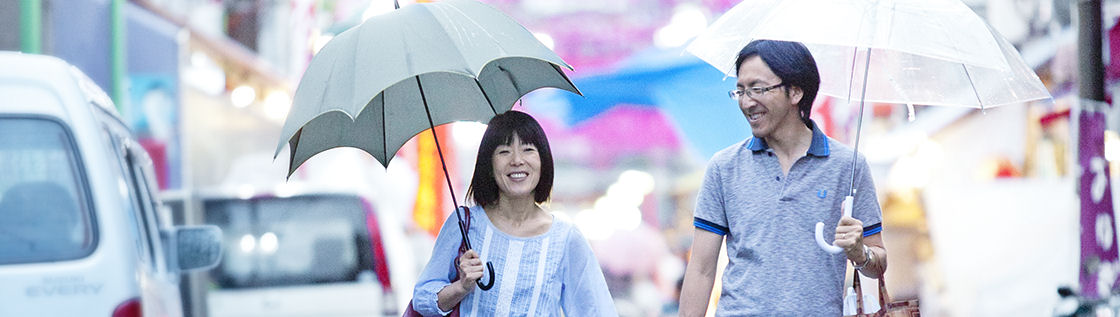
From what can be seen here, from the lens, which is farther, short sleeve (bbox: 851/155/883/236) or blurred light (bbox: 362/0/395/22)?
blurred light (bbox: 362/0/395/22)

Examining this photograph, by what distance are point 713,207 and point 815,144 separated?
32 centimetres

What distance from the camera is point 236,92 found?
16.9 m

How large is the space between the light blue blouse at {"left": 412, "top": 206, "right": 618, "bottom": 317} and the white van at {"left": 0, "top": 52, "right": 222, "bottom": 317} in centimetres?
100

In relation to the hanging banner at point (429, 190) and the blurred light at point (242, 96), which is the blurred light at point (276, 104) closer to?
the blurred light at point (242, 96)

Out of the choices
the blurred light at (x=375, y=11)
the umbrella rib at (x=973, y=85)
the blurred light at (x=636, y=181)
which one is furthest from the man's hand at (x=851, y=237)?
the blurred light at (x=636, y=181)

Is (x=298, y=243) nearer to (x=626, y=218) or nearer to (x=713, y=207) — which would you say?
(x=713, y=207)

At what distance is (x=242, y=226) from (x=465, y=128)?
9.27m

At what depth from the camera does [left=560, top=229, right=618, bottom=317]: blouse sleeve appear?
370 cm

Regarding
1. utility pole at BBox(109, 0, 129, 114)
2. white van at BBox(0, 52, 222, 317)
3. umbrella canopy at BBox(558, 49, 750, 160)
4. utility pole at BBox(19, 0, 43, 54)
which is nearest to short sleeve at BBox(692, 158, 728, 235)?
white van at BBox(0, 52, 222, 317)

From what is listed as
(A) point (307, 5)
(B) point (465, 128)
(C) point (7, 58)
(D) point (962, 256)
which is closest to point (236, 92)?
(A) point (307, 5)

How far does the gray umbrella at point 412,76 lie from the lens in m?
3.32

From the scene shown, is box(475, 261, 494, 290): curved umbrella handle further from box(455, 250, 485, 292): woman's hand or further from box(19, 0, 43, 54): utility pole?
box(19, 0, 43, 54): utility pole

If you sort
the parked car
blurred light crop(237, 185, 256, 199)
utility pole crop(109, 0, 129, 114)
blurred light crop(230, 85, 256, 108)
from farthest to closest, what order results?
1. blurred light crop(230, 85, 256, 108)
2. utility pole crop(109, 0, 129, 114)
3. blurred light crop(237, 185, 256, 199)
4. the parked car

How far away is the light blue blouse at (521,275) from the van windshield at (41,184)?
1161mm
